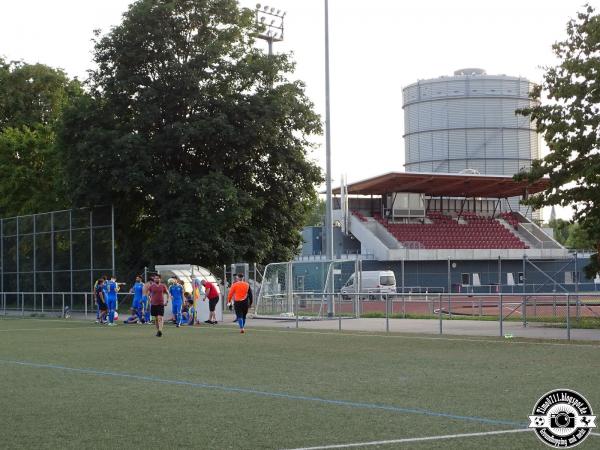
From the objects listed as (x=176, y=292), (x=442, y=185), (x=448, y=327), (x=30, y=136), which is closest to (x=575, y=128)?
(x=448, y=327)

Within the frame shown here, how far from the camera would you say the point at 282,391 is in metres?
12.8

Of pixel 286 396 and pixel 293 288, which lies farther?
pixel 293 288

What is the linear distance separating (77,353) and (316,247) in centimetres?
5970

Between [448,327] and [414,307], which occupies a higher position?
[414,307]

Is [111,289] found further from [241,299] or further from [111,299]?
[241,299]

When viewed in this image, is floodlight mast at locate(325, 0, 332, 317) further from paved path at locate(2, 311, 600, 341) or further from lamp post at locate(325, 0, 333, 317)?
paved path at locate(2, 311, 600, 341)

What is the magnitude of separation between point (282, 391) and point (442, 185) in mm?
60438

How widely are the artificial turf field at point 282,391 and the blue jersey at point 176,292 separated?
1006 centimetres

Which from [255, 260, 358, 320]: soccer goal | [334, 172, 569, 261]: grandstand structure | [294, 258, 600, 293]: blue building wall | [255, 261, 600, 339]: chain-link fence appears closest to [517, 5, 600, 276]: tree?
[255, 261, 600, 339]: chain-link fence

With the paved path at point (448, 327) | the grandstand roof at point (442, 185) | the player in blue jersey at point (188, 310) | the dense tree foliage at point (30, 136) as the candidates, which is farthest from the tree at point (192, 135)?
the grandstand roof at point (442, 185)

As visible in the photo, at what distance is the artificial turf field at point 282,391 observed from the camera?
9.19 meters

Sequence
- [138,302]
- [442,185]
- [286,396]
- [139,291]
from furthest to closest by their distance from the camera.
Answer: [442,185] < [138,302] < [139,291] < [286,396]

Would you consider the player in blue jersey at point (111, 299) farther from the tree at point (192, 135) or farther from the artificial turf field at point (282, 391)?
the artificial turf field at point (282, 391)

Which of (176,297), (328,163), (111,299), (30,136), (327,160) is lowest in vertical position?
(111,299)
